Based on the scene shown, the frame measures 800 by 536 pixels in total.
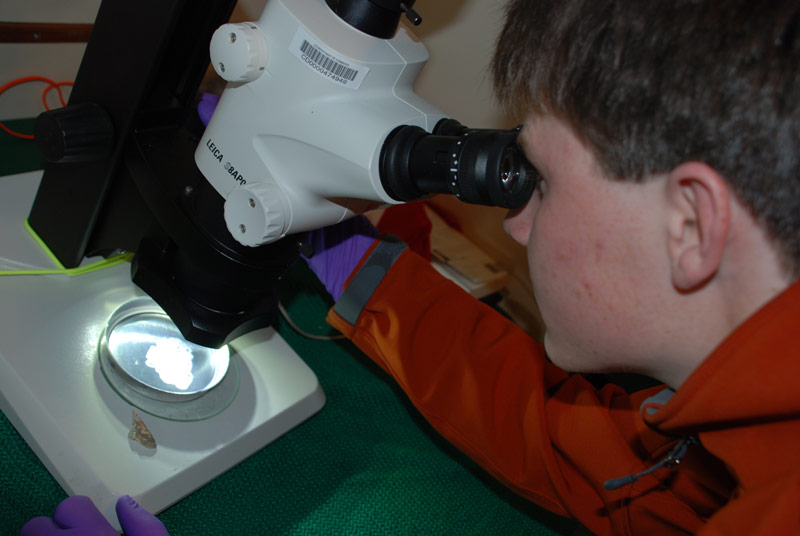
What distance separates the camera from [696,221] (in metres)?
0.49

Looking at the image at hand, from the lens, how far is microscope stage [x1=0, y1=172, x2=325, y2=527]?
675 mm

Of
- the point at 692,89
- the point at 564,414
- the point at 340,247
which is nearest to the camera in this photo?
the point at 692,89

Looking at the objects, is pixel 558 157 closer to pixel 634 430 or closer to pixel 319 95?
pixel 319 95

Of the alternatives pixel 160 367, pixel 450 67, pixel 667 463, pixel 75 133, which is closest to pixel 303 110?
pixel 75 133

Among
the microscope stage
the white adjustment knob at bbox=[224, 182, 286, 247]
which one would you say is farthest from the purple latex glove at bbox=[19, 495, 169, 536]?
the white adjustment knob at bbox=[224, 182, 286, 247]

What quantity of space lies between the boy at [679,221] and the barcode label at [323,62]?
0.48 ft

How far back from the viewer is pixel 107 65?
0.71m

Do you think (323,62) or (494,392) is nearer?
(323,62)

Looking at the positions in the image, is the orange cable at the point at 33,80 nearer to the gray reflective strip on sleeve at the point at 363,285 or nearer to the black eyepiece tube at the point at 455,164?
the gray reflective strip on sleeve at the point at 363,285

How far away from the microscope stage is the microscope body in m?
0.29

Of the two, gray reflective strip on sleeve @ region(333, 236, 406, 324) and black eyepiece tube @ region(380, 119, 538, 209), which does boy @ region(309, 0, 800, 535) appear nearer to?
black eyepiece tube @ region(380, 119, 538, 209)

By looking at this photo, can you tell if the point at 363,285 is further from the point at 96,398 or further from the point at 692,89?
the point at 692,89

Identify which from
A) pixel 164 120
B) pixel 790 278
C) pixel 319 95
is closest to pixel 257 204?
pixel 319 95

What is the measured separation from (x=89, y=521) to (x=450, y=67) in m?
0.98
